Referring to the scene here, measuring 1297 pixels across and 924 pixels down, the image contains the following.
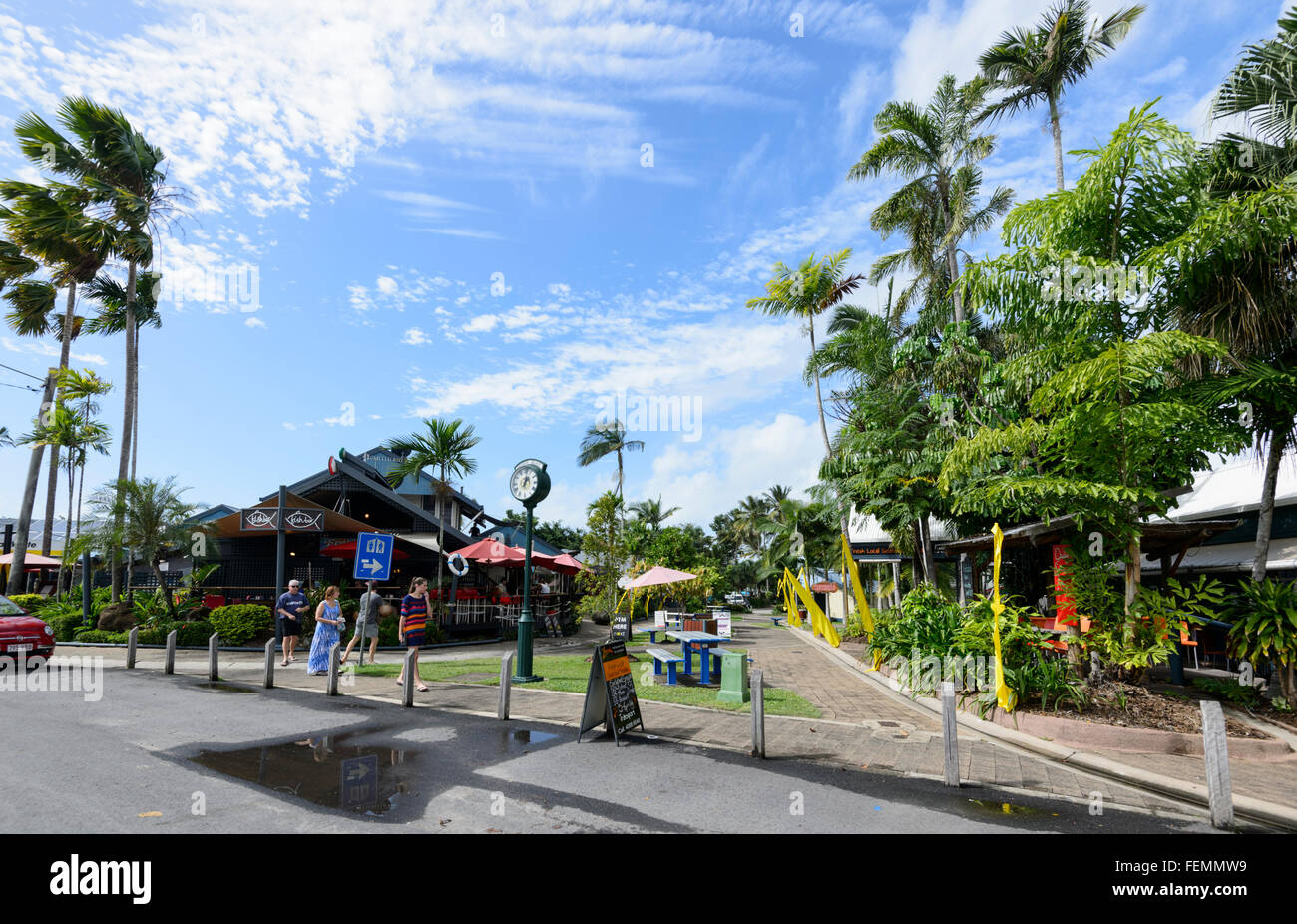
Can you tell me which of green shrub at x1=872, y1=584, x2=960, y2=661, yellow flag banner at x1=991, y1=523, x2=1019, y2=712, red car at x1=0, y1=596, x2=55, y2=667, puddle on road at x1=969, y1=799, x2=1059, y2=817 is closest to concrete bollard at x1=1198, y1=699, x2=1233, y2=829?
puddle on road at x1=969, y1=799, x2=1059, y2=817

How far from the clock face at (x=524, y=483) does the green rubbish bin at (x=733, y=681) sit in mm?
4946

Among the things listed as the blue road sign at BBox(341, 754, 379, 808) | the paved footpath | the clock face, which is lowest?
the paved footpath

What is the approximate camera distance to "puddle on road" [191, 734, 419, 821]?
5.51 metres

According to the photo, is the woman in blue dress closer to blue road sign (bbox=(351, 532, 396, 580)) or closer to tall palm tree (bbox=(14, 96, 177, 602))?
blue road sign (bbox=(351, 532, 396, 580))

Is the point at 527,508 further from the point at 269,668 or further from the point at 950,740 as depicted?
the point at 950,740

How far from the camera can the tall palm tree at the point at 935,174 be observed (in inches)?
771

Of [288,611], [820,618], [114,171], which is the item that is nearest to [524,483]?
[288,611]

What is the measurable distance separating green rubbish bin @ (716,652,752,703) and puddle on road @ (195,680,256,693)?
799 cm

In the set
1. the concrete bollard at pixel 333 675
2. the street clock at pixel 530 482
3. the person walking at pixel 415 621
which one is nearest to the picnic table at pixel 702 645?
the street clock at pixel 530 482

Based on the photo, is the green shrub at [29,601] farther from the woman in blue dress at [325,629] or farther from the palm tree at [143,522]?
the woman in blue dress at [325,629]

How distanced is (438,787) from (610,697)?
2377 millimetres

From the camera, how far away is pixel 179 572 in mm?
25703

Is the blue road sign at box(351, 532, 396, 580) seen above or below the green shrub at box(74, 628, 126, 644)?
above
